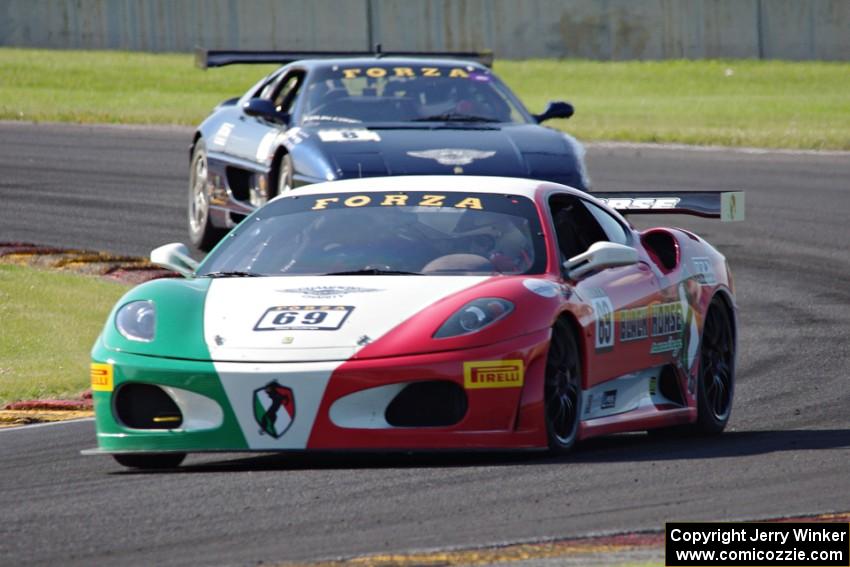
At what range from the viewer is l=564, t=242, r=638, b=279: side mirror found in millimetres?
7949

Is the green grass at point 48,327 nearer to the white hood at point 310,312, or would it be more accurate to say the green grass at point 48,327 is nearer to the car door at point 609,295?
the white hood at point 310,312

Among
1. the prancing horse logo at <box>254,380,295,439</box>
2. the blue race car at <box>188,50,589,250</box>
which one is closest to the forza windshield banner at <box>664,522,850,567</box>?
the prancing horse logo at <box>254,380,295,439</box>

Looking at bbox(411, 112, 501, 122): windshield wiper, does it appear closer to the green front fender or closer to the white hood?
the white hood

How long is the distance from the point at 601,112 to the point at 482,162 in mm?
19566

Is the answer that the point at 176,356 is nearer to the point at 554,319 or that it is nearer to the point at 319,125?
the point at 554,319

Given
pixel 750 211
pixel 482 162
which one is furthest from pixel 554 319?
pixel 750 211

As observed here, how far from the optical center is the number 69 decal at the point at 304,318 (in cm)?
726

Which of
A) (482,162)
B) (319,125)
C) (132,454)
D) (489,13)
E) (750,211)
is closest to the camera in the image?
(132,454)

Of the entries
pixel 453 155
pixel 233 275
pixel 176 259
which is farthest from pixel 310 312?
pixel 453 155

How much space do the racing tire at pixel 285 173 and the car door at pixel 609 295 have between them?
4.61 m

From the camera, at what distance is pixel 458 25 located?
38250 mm

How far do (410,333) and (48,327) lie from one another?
548cm

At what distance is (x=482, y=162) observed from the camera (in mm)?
12672

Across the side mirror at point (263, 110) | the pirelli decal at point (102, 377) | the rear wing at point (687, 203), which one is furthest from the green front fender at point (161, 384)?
the side mirror at point (263, 110)
